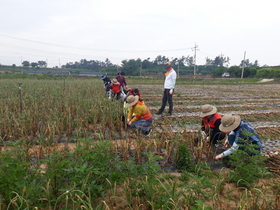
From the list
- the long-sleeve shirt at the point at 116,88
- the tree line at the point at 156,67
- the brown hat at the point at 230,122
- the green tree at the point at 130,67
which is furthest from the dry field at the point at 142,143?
the green tree at the point at 130,67

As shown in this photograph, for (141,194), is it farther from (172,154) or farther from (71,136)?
(71,136)

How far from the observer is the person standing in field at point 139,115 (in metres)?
4.89

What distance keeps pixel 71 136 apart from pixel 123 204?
2.75m

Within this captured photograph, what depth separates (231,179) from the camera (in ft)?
9.84

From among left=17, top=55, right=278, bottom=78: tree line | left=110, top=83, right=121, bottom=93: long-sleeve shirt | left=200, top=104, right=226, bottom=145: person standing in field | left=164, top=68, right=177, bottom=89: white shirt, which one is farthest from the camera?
left=17, top=55, right=278, bottom=78: tree line

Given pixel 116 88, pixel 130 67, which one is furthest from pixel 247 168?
A: pixel 130 67

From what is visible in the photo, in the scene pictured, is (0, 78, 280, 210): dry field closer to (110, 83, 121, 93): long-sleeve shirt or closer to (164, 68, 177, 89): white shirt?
(164, 68, 177, 89): white shirt

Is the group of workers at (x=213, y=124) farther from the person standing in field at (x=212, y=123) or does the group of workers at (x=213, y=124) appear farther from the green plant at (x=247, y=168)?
the green plant at (x=247, y=168)

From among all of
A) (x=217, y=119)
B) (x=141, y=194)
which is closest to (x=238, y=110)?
(x=217, y=119)

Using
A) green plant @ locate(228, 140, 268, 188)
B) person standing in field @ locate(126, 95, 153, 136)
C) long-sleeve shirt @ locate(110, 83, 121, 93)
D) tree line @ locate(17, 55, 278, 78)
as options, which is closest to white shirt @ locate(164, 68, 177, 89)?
person standing in field @ locate(126, 95, 153, 136)

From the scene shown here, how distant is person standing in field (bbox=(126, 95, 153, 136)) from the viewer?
4.89 meters

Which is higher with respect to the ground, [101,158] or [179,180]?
[101,158]

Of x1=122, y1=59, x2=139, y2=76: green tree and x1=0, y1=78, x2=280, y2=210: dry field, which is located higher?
x1=122, y1=59, x2=139, y2=76: green tree

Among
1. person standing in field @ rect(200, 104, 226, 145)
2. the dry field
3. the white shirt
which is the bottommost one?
the dry field
